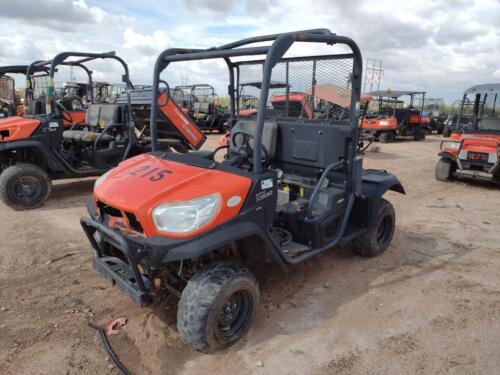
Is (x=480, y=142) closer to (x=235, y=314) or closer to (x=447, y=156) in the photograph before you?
(x=447, y=156)

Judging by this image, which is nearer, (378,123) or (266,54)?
(266,54)

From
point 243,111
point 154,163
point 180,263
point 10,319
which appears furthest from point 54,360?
point 243,111

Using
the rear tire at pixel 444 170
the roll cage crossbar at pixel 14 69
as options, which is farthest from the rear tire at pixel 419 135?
the roll cage crossbar at pixel 14 69

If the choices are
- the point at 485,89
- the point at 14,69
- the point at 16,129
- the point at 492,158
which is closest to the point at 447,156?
the point at 492,158

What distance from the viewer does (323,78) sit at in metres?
3.75

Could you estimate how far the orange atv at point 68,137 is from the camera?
Answer: 19.5 ft

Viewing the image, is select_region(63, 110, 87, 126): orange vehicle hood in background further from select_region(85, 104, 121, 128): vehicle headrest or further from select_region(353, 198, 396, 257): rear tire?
select_region(353, 198, 396, 257): rear tire

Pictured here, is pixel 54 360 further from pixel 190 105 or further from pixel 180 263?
pixel 190 105

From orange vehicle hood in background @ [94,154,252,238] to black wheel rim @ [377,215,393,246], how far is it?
231 centimetres

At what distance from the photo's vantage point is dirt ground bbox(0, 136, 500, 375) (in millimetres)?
2613

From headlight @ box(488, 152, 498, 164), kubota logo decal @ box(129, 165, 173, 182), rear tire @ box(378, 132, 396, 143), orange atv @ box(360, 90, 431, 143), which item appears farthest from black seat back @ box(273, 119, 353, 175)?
rear tire @ box(378, 132, 396, 143)

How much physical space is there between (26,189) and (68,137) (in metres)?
1.30

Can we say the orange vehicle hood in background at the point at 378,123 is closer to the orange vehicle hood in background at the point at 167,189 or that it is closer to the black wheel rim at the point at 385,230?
the black wheel rim at the point at 385,230

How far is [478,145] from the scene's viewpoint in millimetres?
8000
